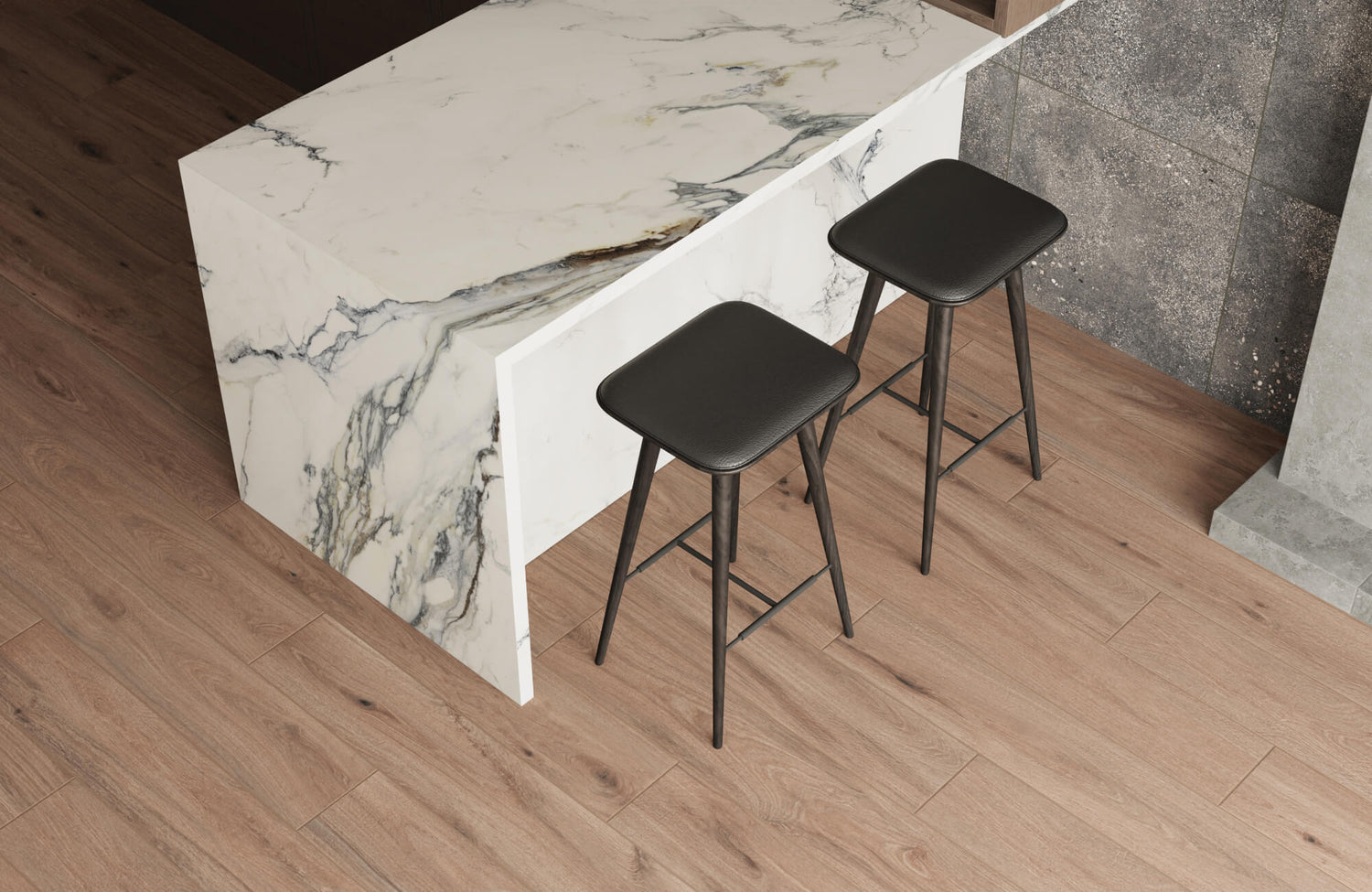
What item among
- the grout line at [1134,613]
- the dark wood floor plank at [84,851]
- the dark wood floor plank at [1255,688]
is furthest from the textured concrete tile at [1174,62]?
the dark wood floor plank at [84,851]

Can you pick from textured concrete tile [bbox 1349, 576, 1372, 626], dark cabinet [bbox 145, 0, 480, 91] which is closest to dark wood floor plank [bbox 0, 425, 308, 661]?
dark cabinet [bbox 145, 0, 480, 91]

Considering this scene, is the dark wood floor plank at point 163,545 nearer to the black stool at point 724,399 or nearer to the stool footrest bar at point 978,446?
the black stool at point 724,399

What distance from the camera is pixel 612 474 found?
10.6 feet

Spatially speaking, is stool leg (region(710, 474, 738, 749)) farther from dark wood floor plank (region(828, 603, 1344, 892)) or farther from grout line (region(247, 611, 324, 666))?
grout line (region(247, 611, 324, 666))

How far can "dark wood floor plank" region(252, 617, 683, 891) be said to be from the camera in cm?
260

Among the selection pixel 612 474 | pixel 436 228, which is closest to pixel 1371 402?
pixel 612 474

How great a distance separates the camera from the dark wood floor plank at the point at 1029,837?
8.49ft

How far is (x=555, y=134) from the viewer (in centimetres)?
262

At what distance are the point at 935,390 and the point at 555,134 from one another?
84 centimetres

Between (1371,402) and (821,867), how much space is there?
1.41 metres

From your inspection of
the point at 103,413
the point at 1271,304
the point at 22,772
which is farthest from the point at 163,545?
the point at 1271,304

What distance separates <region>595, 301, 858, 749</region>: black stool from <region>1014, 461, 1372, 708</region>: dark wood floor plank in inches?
31.9

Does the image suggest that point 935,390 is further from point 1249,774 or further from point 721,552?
point 1249,774

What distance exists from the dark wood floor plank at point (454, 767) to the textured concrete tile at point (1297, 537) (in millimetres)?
1407
